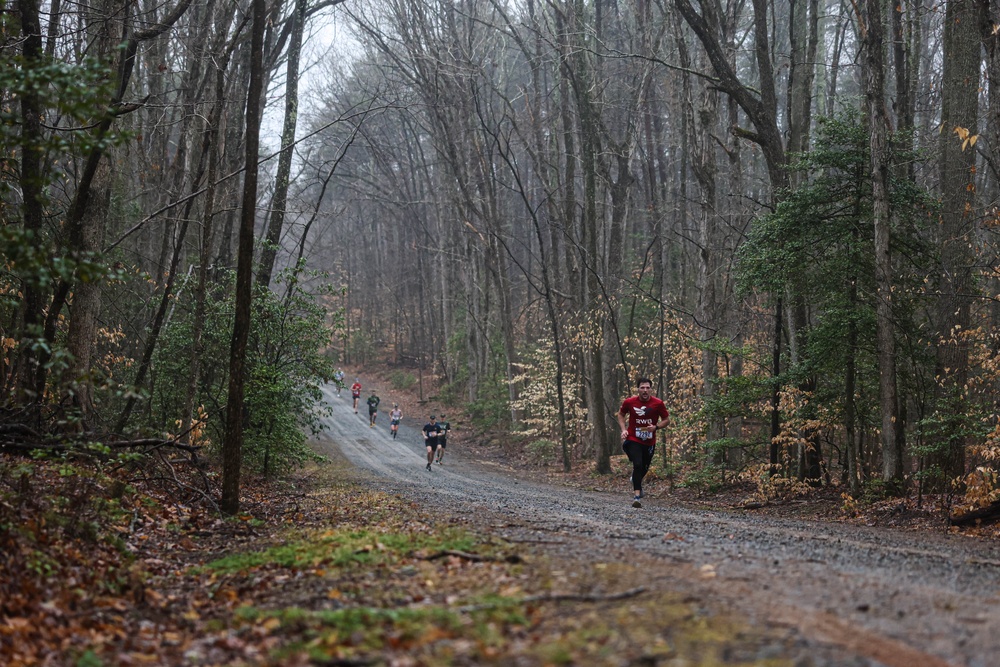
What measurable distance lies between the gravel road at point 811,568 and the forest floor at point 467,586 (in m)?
0.03

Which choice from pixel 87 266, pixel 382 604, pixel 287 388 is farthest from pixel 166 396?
pixel 382 604

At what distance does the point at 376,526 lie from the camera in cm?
998

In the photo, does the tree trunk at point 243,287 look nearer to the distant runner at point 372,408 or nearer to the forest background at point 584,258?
the forest background at point 584,258

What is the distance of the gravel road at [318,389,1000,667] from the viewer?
4496mm

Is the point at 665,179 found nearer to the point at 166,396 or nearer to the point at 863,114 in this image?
the point at 863,114

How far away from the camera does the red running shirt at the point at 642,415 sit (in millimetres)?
12961

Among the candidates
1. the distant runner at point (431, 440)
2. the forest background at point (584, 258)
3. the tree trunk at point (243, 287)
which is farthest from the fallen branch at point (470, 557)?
the distant runner at point (431, 440)

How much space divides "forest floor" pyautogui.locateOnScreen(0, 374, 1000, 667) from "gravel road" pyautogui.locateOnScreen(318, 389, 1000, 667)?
0.09ft

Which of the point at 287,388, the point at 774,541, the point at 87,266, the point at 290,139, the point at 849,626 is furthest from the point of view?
the point at 290,139

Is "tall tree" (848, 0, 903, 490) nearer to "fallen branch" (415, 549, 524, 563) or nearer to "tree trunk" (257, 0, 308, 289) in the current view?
"fallen branch" (415, 549, 524, 563)

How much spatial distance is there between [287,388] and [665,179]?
957 inches

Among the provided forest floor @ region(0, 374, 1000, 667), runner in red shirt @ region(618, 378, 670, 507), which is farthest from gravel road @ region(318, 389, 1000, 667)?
runner in red shirt @ region(618, 378, 670, 507)

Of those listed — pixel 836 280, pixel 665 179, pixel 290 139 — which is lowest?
pixel 836 280

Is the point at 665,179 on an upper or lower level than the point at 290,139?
upper
